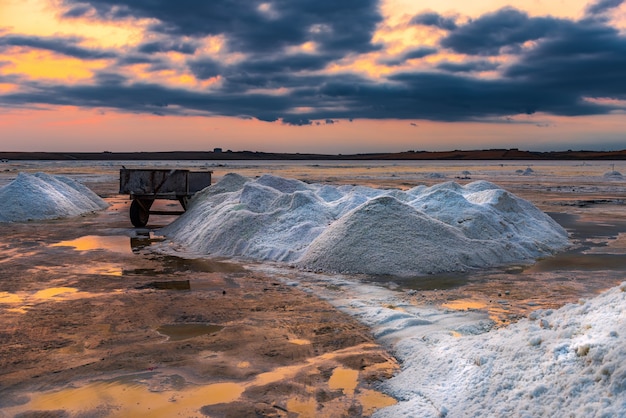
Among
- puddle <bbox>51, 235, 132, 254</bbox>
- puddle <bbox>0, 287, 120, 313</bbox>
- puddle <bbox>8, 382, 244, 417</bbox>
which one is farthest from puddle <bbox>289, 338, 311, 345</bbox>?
puddle <bbox>51, 235, 132, 254</bbox>

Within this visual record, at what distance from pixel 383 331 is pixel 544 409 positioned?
2434 mm

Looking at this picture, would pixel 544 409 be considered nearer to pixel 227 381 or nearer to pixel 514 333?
pixel 514 333

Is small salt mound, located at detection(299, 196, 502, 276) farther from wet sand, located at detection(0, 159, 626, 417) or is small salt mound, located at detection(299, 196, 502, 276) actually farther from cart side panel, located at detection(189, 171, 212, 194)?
cart side panel, located at detection(189, 171, 212, 194)

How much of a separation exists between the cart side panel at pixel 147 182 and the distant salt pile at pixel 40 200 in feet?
11.6

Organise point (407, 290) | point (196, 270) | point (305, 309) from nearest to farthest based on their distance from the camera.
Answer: point (305, 309) < point (407, 290) < point (196, 270)

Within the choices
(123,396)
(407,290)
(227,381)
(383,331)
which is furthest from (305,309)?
(123,396)

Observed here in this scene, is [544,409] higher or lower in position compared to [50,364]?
higher

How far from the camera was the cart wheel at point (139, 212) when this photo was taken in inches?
597

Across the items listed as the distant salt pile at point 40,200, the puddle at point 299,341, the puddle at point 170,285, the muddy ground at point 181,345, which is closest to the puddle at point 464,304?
the muddy ground at point 181,345

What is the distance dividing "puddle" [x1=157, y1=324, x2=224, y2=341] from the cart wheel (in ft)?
32.4

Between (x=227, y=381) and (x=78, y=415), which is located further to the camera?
(x=227, y=381)

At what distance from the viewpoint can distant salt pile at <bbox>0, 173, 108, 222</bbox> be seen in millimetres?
16672

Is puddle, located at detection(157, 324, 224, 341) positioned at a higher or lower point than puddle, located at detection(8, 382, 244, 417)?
higher

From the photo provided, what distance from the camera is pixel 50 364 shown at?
481cm
